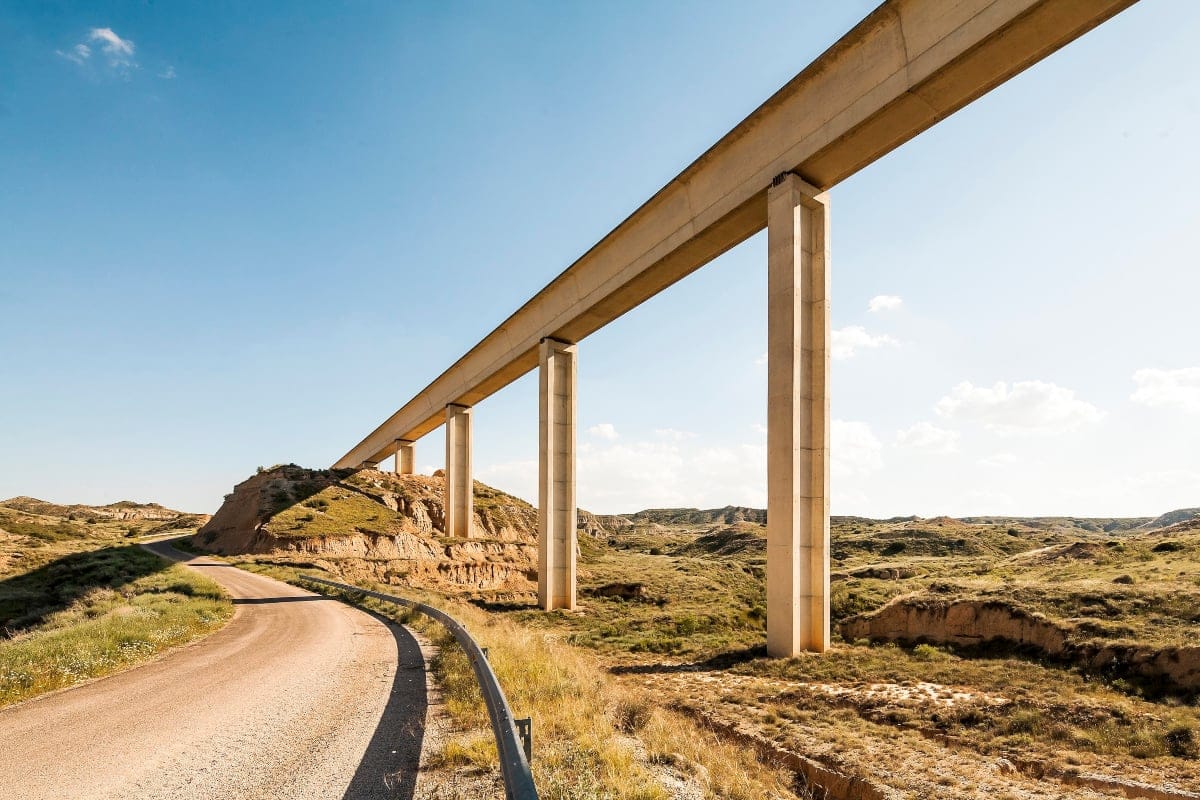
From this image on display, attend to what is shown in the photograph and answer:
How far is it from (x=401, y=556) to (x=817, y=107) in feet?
124

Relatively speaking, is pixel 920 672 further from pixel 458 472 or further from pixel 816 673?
pixel 458 472

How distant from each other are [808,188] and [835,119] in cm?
197

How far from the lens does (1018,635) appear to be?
1702 cm

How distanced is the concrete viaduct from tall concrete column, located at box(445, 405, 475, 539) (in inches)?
972

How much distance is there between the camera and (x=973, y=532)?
186 ft

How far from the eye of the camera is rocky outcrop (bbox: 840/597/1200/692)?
13148mm

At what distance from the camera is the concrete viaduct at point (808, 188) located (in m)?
14.1

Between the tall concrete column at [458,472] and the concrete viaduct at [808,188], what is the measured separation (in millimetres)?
24688

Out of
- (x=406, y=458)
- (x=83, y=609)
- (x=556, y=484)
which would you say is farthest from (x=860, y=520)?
(x=83, y=609)

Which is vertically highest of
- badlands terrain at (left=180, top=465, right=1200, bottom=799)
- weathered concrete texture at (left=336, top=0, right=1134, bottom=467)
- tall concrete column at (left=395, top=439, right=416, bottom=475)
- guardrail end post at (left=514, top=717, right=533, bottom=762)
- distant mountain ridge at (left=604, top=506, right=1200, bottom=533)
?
weathered concrete texture at (left=336, top=0, right=1134, bottom=467)

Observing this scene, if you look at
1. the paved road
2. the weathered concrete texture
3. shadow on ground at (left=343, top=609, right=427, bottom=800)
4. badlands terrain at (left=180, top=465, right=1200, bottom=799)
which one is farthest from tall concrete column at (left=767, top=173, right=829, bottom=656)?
shadow on ground at (left=343, top=609, right=427, bottom=800)

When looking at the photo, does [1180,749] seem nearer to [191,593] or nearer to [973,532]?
[191,593]

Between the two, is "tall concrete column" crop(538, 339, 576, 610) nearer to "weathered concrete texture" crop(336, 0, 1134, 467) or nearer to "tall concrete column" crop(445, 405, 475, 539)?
"weathered concrete texture" crop(336, 0, 1134, 467)

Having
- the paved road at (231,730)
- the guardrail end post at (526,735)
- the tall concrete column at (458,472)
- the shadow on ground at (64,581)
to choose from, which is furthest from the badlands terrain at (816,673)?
the tall concrete column at (458,472)
